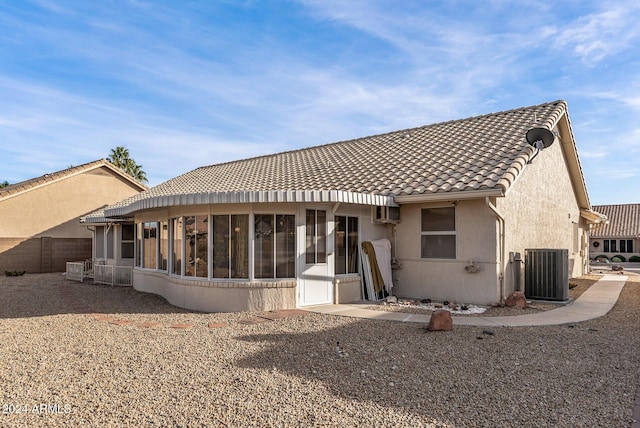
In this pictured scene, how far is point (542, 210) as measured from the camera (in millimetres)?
14023

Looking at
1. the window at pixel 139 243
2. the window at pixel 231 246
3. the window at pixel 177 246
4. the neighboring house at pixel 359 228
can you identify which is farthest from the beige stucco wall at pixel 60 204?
the window at pixel 231 246

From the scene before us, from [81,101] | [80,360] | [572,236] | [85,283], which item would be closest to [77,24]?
[81,101]

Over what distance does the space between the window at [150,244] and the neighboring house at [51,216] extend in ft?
41.1

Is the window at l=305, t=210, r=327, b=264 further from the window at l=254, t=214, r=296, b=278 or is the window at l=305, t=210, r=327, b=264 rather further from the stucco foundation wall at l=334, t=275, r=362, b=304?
the stucco foundation wall at l=334, t=275, r=362, b=304

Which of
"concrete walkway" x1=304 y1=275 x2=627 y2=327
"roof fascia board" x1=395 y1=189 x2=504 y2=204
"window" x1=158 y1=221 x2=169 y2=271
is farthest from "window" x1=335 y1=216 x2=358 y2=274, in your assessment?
"window" x1=158 y1=221 x2=169 y2=271

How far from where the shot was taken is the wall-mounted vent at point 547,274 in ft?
36.6

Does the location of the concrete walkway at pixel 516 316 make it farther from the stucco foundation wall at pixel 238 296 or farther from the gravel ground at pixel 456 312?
the stucco foundation wall at pixel 238 296

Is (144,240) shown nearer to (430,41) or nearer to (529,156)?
(430,41)

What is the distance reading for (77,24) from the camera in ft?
36.2

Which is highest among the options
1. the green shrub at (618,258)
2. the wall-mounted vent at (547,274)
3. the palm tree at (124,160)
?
the palm tree at (124,160)

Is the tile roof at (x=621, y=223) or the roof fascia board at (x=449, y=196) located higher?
the roof fascia board at (x=449, y=196)

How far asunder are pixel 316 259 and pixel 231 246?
2.18 m

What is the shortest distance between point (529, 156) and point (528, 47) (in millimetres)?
2997

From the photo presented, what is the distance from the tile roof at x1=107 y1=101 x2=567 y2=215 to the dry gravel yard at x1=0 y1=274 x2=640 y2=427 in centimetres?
359
